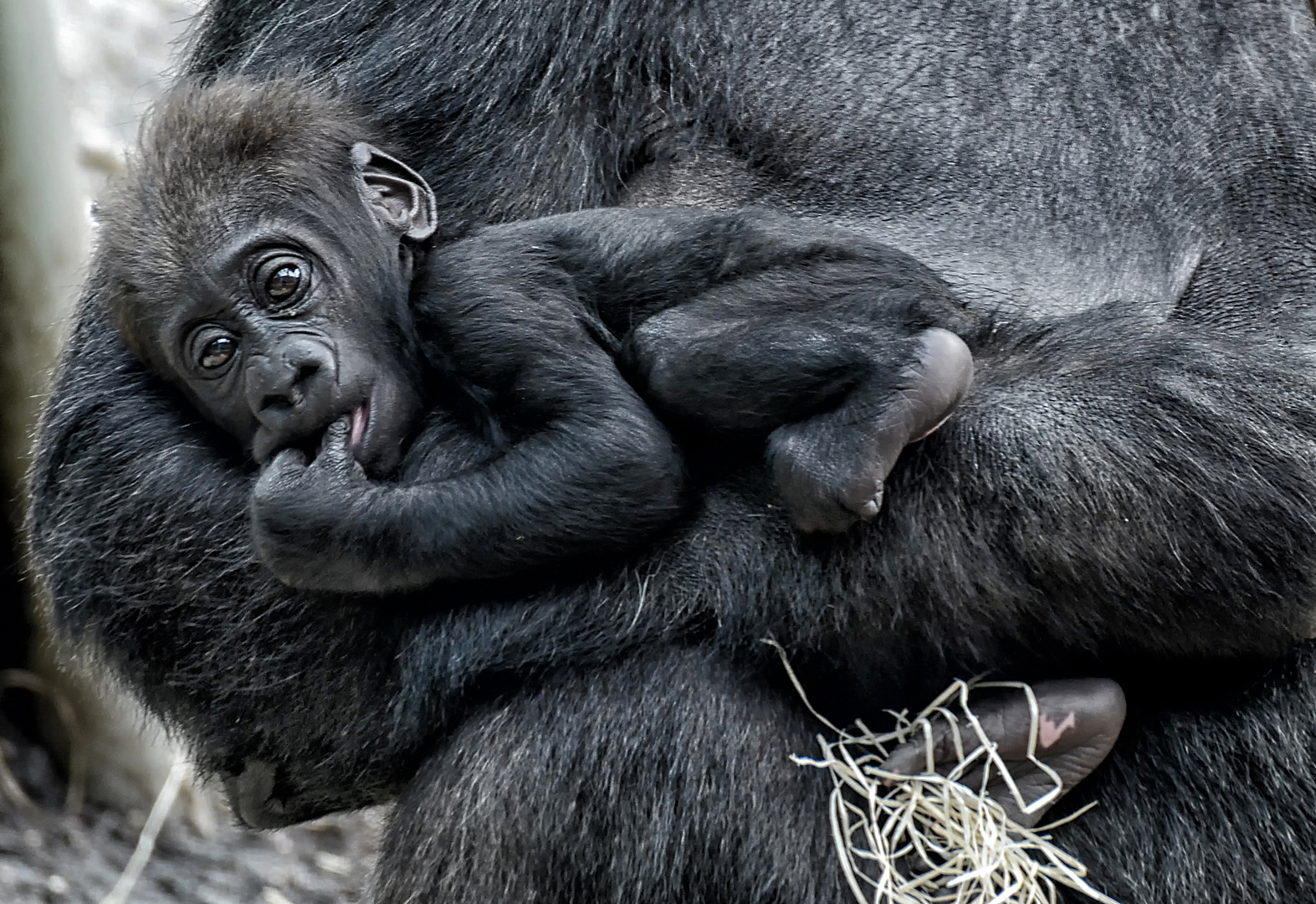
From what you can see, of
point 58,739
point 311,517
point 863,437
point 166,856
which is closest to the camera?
point 863,437

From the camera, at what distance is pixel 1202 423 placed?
1424 mm

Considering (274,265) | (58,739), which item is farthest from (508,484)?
(58,739)

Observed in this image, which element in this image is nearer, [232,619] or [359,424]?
[359,424]

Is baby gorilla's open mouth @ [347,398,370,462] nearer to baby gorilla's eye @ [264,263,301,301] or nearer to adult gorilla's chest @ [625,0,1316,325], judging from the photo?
baby gorilla's eye @ [264,263,301,301]

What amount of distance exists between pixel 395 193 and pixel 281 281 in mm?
178

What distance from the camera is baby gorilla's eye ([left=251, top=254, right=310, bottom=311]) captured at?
1.63 m

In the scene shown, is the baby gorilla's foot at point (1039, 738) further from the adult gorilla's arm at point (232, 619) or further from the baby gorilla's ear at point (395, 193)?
the baby gorilla's ear at point (395, 193)

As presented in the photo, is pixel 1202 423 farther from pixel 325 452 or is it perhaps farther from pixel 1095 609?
pixel 325 452

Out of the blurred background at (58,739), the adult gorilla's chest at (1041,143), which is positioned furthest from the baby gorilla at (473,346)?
the blurred background at (58,739)

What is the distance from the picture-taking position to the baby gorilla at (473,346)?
4.76 ft

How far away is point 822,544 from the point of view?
1.50 metres

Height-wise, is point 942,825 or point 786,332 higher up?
point 786,332

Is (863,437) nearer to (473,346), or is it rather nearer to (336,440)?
(473,346)

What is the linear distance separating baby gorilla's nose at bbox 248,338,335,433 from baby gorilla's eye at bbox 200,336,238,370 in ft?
0.21
